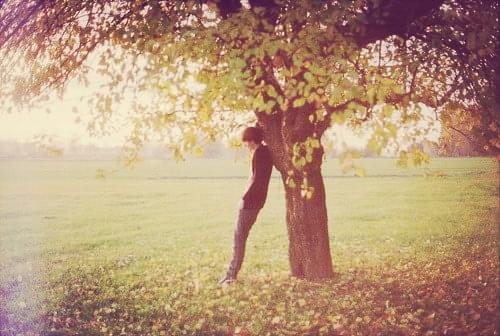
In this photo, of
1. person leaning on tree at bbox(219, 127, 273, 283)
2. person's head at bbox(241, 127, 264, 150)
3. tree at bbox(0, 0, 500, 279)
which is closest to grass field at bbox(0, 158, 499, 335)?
person leaning on tree at bbox(219, 127, 273, 283)

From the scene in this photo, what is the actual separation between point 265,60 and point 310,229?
9.41 ft

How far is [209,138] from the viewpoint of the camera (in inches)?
320

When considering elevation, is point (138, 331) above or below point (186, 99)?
below

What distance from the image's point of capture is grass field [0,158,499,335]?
6.31m

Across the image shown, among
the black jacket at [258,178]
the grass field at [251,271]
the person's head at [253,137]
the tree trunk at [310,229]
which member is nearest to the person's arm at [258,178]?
the black jacket at [258,178]

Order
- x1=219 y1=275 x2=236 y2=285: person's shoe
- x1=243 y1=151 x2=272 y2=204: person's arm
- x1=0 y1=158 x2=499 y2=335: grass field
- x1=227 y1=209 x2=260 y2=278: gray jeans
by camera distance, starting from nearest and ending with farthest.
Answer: x1=0 y1=158 x2=499 y2=335: grass field → x1=243 y1=151 x2=272 y2=204: person's arm → x1=227 y1=209 x2=260 y2=278: gray jeans → x1=219 y1=275 x2=236 y2=285: person's shoe

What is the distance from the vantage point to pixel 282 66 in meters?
7.12

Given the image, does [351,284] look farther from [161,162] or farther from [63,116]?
[161,162]

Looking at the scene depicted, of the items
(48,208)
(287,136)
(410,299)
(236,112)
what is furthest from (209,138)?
(48,208)

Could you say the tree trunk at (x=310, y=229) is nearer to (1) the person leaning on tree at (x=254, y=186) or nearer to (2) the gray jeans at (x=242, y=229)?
(1) the person leaning on tree at (x=254, y=186)

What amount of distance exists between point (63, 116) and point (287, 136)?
143 inches

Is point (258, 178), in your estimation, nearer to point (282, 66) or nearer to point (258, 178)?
point (258, 178)

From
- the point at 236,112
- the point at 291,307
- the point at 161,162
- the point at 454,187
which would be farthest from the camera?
the point at 161,162

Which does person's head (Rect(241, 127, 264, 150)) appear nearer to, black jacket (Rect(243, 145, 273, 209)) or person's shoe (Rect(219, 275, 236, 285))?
black jacket (Rect(243, 145, 273, 209))
